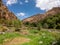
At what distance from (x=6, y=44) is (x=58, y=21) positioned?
5777 centimetres

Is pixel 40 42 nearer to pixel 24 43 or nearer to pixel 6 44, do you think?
pixel 24 43

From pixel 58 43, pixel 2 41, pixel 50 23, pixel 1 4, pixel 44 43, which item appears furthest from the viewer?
pixel 1 4

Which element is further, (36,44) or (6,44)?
(6,44)

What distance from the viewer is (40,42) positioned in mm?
18328

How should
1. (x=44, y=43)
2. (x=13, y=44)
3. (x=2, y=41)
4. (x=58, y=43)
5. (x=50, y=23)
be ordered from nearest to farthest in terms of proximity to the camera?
(x=58, y=43) < (x=44, y=43) < (x=13, y=44) < (x=2, y=41) < (x=50, y=23)

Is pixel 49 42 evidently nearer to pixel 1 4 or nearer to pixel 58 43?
pixel 58 43

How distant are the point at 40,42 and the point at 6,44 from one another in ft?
13.3

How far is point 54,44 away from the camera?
1662cm

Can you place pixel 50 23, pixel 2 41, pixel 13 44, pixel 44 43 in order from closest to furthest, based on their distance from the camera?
pixel 44 43
pixel 13 44
pixel 2 41
pixel 50 23

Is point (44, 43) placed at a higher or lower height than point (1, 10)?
lower

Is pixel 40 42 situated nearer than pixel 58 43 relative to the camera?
No

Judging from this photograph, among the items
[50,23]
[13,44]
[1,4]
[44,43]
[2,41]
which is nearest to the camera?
[44,43]

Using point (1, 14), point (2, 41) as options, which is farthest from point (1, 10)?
point (2, 41)

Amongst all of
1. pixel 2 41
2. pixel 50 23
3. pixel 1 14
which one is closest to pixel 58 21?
pixel 50 23
